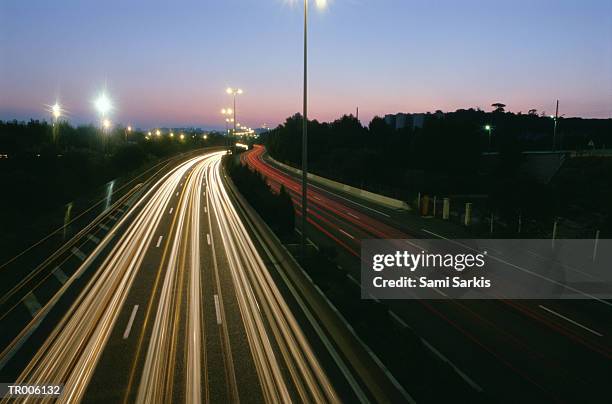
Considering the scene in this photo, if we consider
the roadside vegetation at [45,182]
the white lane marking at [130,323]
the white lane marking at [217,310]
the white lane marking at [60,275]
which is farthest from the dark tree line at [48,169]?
the white lane marking at [217,310]

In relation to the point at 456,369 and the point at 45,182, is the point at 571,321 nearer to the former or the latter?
the point at 456,369

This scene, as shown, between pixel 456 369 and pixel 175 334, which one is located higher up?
pixel 175 334

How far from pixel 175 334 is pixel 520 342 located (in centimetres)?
1199

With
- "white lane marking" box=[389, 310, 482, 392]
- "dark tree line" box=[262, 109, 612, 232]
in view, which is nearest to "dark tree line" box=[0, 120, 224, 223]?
"dark tree line" box=[262, 109, 612, 232]

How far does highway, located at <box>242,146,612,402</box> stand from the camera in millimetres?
12180

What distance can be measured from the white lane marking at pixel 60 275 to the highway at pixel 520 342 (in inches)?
530

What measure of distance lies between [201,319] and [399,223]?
24.0m

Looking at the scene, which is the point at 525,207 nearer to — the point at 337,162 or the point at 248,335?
the point at 248,335

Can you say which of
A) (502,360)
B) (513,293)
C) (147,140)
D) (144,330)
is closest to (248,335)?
(144,330)

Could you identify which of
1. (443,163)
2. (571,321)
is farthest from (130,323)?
(443,163)

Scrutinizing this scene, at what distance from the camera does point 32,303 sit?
15.8m

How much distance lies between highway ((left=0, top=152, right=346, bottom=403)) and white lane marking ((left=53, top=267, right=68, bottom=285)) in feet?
1.07

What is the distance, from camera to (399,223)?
35.2 meters

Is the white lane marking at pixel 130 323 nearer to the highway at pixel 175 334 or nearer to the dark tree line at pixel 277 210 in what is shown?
the highway at pixel 175 334
